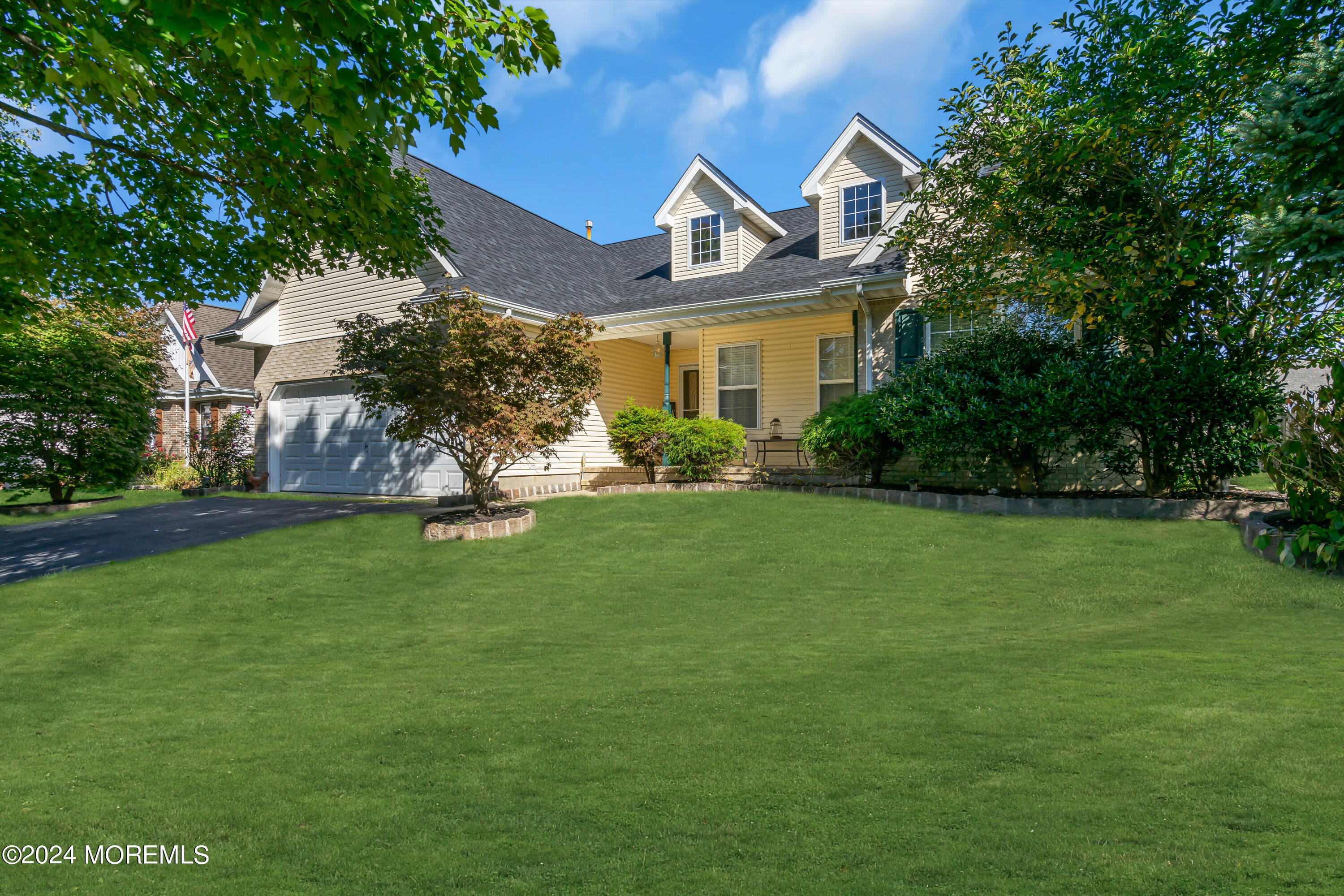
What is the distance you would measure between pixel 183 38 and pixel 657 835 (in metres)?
4.57

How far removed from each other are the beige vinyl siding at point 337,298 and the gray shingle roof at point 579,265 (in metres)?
1.40

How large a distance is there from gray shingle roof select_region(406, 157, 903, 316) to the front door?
8.79ft

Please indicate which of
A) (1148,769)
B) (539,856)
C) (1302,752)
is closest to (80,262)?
(539,856)

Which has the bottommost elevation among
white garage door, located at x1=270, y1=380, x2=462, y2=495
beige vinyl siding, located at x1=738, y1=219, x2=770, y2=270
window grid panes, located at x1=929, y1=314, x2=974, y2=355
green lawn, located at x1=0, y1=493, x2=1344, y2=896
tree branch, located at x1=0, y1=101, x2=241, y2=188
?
green lawn, located at x1=0, y1=493, x2=1344, y2=896

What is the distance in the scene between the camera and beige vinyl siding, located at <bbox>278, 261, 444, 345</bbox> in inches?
616

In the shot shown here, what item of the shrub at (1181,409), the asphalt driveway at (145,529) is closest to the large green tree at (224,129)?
the asphalt driveway at (145,529)

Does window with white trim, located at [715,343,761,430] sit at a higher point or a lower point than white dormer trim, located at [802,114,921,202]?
lower

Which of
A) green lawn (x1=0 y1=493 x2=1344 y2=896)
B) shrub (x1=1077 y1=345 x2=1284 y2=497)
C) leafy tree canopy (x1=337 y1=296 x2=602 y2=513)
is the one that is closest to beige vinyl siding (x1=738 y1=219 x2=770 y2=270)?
leafy tree canopy (x1=337 y1=296 x2=602 y2=513)

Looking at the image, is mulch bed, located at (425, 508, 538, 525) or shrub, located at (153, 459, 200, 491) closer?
mulch bed, located at (425, 508, 538, 525)

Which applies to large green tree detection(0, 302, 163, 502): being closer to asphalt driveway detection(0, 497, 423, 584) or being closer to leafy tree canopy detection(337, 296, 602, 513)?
asphalt driveway detection(0, 497, 423, 584)

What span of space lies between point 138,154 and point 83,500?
11600mm

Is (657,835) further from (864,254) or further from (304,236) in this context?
(864,254)

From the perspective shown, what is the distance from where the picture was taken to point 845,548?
29.0ft

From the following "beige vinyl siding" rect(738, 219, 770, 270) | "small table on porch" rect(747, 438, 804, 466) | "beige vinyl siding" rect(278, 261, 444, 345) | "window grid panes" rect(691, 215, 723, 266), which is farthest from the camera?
"window grid panes" rect(691, 215, 723, 266)
